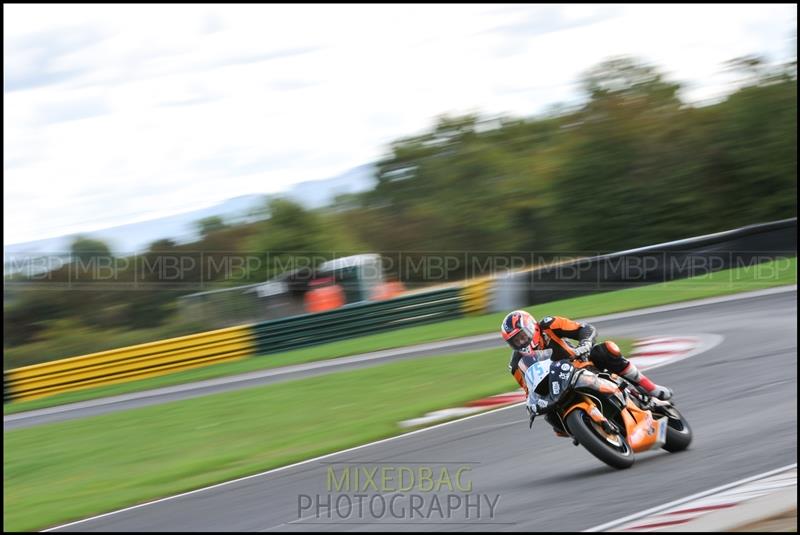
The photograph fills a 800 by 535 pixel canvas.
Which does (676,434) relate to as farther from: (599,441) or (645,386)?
(599,441)

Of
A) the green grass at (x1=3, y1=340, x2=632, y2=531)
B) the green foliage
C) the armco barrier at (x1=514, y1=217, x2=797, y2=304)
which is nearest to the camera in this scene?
the green grass at (x1=3, y1=340, x2=632, y2=531)

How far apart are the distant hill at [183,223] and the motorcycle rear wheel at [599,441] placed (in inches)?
799

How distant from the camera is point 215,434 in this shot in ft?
38.8

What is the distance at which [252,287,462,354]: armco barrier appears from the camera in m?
19.2

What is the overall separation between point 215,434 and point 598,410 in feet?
20.7

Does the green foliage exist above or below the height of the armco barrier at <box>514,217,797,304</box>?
above

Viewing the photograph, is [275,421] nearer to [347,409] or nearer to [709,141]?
[347,409]

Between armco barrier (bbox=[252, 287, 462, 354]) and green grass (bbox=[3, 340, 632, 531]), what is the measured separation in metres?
3.75

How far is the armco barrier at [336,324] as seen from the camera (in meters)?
19.2

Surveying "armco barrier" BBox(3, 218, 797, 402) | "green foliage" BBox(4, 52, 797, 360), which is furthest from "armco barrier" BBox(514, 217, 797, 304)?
"green foliage" BBox(4, 52, 797, 360)

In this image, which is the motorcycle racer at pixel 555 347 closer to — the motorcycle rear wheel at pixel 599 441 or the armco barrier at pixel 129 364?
the motorcycle rear wheel at pixel 599 441

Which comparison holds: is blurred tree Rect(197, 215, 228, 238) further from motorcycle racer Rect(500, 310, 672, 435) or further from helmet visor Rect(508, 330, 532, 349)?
helmet visor Rect(508, 330, 532, 349)

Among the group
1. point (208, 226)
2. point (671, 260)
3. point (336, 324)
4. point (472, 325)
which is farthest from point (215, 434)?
point (208, 226)

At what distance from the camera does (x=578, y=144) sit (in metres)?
27.8
